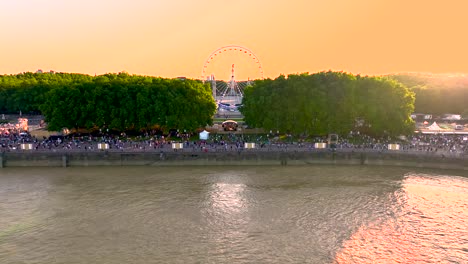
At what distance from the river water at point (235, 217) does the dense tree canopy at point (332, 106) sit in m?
16.7

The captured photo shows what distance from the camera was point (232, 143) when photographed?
67250 mm

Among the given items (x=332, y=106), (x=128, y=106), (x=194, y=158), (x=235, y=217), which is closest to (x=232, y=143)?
(x=194, y=158)

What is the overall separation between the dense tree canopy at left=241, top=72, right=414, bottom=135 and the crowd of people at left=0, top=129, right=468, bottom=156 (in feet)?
8.01

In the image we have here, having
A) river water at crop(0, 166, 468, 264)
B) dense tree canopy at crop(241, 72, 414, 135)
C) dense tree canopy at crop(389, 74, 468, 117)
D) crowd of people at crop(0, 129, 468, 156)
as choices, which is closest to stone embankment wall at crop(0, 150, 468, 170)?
crowd of people at crop(0, 129, 468, 156)

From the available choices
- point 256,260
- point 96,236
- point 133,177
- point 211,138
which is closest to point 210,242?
point 256,260

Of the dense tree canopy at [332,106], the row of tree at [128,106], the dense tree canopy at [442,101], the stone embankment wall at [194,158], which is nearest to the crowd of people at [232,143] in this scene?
the stone embankment wall at [194,158]

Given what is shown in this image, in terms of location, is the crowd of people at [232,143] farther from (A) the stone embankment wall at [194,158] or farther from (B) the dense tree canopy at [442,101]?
(B) the dense tree canopy at [442,101]

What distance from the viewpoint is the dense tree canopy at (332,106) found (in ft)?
230

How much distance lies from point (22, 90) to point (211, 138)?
89.3 m

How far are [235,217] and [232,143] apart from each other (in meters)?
31.3

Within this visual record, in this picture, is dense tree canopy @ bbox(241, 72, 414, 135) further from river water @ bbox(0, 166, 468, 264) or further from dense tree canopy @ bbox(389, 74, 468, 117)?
dense tree canopy @ bbox(389, 74, 468, 117)

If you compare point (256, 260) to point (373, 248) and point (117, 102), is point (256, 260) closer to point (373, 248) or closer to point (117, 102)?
point (373, 248)

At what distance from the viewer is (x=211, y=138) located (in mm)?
73875

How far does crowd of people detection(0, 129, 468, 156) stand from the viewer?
61531mm
